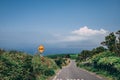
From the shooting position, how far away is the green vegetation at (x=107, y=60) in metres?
34.0

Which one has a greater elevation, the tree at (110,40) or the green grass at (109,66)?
the tree at (110,40)

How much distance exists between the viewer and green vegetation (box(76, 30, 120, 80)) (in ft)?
111

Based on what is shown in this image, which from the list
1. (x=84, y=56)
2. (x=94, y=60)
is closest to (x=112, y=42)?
(x=94, y=60)

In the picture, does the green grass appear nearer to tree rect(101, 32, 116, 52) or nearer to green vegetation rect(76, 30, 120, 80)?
green vegetation rect(76, 30, 120, 80)

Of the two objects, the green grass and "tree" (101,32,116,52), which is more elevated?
"tree" (101,32,116,52)

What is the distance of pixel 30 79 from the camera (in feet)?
72.8

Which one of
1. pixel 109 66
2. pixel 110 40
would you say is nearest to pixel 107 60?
pixel 109 66

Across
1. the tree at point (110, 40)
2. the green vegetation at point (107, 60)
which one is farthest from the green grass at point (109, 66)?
the tree at point (110, 40)

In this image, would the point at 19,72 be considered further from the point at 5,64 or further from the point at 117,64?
the point at 117,64

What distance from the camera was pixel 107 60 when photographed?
39031mm

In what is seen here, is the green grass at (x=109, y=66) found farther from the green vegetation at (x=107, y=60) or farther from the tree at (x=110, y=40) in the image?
the tree at (x=110, y=40)

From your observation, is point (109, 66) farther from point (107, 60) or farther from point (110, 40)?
point (110, 40)

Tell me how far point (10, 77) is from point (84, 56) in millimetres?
106461

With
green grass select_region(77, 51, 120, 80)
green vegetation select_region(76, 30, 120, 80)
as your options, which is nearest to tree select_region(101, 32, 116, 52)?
green vegetation select_region(76, 30, 120, 80)
